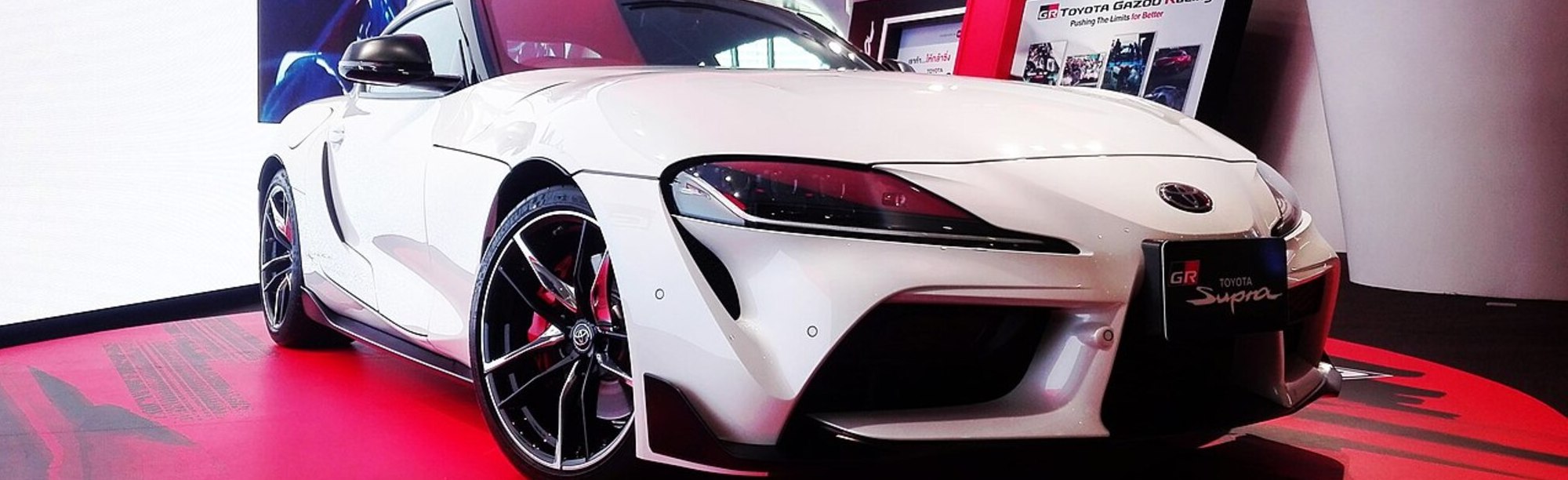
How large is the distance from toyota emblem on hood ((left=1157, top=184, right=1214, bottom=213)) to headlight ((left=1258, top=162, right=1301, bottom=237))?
0.14 m

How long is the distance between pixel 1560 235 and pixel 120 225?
538cm

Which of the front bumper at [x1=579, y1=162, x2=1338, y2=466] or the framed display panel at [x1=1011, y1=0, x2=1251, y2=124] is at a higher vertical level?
the framed display panel at [x1=1011, y1=0, x2=1251, y2=124]

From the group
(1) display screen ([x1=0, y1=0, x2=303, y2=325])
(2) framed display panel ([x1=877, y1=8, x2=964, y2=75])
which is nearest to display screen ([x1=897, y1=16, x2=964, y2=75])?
(2) framed display panel ([x1=877, y1=8, x2=964, y2=75])

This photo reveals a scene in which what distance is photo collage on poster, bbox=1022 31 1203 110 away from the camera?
551 cm

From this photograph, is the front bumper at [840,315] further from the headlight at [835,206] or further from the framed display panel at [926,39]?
the framed display panel at [926,39]

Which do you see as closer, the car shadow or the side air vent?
the side air vent

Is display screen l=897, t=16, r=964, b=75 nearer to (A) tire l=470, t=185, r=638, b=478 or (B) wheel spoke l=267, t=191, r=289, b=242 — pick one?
(B) wheel spoke l=267, t=191, r=289, b=242

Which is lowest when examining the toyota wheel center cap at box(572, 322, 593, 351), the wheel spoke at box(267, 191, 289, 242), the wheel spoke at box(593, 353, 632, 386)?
the wheel spoke at box(267, 191, 289, 242)

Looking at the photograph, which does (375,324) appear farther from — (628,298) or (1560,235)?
(1560,235)

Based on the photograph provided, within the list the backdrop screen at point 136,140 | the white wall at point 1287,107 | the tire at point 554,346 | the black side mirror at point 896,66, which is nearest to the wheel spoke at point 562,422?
the tire at point 554,346

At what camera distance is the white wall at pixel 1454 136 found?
4.40 metres

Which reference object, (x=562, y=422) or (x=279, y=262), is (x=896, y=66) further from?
Result: (x=279, y=262)

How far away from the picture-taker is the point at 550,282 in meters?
2.04

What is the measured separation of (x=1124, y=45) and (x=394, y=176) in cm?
421
